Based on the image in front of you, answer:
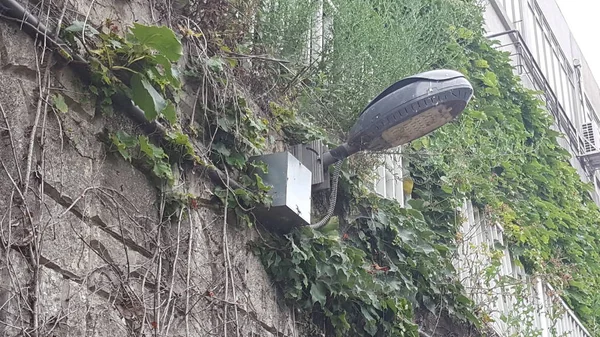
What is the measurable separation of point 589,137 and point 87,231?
10682 mm

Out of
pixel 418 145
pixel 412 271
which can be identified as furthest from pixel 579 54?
pixel 412 271

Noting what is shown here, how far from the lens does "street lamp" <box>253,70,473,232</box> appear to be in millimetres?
3801

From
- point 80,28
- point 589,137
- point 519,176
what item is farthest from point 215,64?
point 589,137

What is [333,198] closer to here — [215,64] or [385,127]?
[385,127]

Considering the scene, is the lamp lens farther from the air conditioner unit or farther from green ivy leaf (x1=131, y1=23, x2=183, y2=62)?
the air conditioner unit

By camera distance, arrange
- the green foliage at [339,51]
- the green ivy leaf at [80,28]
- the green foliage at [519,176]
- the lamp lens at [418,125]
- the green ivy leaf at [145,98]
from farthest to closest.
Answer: the green foliage at [519,176]
the green foliage at [339,51]
the lamp lens at [418,125]
the green ivy leaf at [145,98]
the green ivy leaf at [80,28]

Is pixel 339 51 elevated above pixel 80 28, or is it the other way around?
pixel 339 51

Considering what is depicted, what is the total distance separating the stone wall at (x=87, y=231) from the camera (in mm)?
2619

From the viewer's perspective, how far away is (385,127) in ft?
12.8

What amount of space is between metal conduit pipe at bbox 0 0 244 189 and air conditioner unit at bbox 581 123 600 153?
31.6ft

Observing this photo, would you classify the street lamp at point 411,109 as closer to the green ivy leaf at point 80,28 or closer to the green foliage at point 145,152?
the green foliage at point 145,152

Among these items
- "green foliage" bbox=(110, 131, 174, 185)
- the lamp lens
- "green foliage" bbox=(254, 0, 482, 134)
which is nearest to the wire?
the lamp lens

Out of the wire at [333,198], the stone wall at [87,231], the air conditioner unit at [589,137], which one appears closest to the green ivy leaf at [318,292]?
the wire at [333,198]

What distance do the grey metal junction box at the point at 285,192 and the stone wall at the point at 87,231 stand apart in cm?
29
